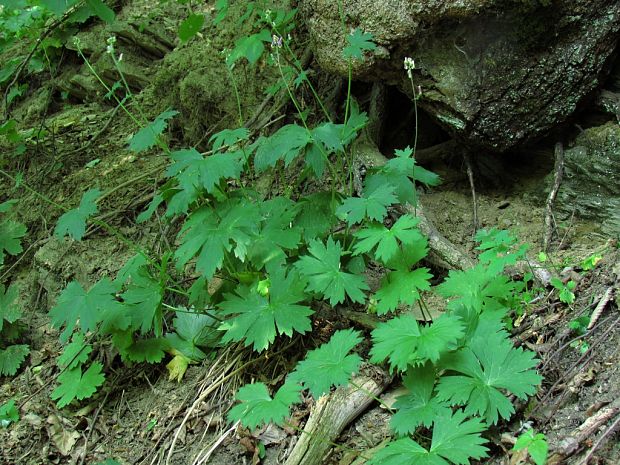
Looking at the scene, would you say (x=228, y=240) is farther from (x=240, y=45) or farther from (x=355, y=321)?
(x=240, y=45)

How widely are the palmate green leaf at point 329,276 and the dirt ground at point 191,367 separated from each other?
48cm

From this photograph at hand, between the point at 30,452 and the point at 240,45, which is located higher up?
the point at 240,45

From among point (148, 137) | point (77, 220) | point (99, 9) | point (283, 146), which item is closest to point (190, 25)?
point (99, 9)

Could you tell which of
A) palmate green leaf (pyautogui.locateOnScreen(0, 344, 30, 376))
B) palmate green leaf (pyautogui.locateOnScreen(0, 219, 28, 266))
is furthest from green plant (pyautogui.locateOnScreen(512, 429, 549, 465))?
palmate green leaf (pyautogui.locateOnScreen(0, 219, 28, 266))

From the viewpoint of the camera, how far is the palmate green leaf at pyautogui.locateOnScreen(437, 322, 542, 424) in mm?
2084

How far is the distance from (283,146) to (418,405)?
1352mm

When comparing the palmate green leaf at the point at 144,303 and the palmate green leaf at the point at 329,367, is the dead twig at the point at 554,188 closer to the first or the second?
the palmate green leaf at the point at 329,367

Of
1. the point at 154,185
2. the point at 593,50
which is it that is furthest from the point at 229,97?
the point at 593,50

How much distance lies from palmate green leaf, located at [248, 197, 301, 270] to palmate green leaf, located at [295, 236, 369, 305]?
142mm

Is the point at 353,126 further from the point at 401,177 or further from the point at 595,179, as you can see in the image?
the point at 595,179

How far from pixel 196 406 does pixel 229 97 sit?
2.25m

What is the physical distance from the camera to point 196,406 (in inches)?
118

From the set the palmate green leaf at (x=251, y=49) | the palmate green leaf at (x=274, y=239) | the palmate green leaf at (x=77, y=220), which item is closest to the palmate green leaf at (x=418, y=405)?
the palmate green leaf at (x=274, y=239)

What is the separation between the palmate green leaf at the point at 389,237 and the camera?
252 cm
